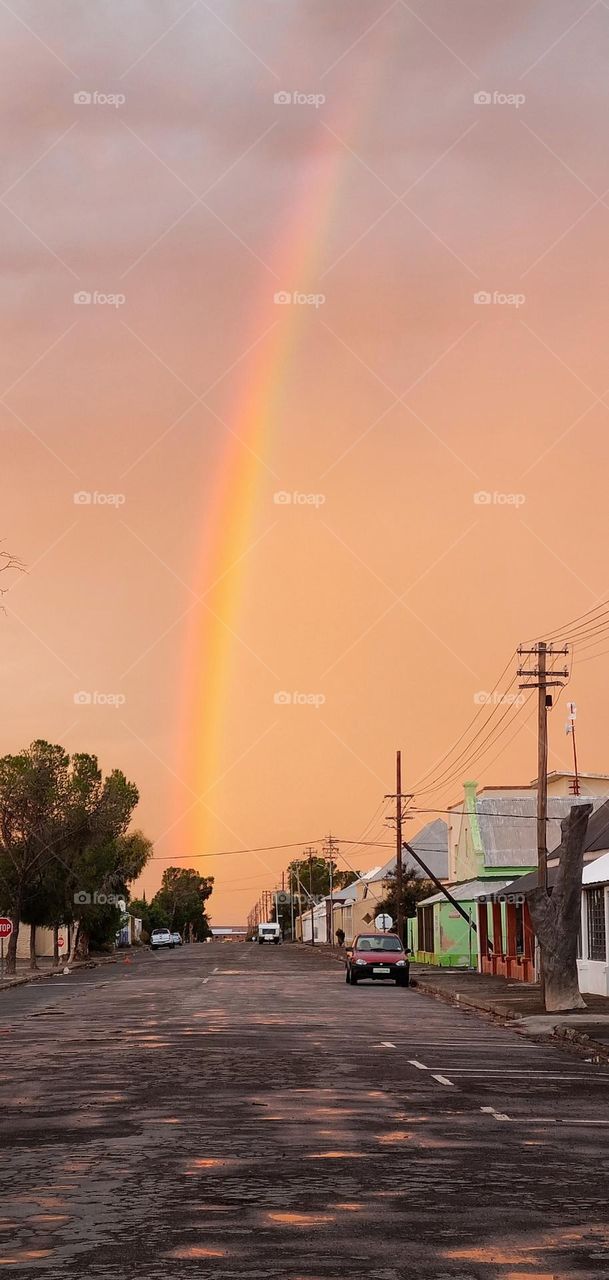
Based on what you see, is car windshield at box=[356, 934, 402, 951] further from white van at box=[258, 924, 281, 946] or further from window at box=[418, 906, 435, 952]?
white van at box=[258, 924, 281, 946]

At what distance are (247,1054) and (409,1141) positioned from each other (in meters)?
9.01

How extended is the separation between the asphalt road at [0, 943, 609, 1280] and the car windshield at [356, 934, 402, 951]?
26141 mm

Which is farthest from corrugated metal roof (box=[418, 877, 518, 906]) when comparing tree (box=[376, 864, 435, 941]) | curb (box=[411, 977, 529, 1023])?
tree (box=[376, 864, 435, 941])

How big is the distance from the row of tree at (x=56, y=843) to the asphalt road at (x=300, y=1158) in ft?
121

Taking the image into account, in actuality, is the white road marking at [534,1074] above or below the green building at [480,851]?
below

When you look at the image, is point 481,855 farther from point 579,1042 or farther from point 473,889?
point 579,1042

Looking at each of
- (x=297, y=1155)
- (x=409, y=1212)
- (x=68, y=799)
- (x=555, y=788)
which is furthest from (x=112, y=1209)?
(x=555, y=788)

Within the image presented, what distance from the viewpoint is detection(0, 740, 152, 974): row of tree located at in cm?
6103

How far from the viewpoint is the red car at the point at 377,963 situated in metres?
49.9

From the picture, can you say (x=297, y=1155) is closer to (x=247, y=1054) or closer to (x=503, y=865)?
(x=247, y=1054)

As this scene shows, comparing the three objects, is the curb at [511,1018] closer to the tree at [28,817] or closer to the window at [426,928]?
the tree at [28,817]

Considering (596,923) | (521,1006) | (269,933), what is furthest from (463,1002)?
(269,933)

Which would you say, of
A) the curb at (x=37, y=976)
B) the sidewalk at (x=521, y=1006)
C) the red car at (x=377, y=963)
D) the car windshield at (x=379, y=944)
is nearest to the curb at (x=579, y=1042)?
the sidewalk at (x=521, y=1006)

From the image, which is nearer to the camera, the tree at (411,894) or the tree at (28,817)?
the tree at (28,817)
